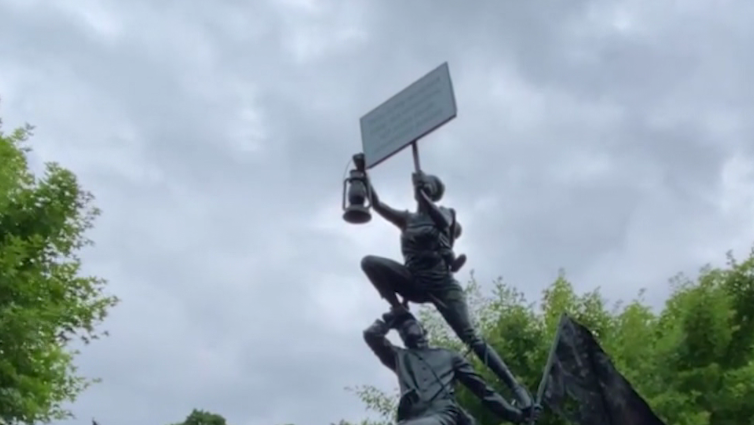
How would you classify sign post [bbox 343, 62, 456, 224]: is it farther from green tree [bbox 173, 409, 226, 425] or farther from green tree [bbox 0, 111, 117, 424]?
green tree [bbox 173, 409, 226, 425]

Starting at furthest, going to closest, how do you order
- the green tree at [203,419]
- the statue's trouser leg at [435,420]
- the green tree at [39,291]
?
the green tree at [203,419], the green tree at [39,291], the statue's trouser leg at [435,420]

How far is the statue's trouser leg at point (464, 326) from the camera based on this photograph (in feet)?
28.3

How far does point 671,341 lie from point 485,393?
38.2ft

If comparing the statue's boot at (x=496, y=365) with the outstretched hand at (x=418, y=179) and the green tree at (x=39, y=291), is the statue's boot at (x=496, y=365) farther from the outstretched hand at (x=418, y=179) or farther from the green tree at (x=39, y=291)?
the green tree at (x=39, y=291)

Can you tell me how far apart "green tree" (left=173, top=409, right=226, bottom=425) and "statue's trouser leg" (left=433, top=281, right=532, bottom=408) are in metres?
26.2

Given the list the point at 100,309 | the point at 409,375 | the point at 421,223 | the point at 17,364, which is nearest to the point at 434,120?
the point at 421,223

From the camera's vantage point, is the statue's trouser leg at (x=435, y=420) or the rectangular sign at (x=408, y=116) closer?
the statue's trouser leg at (x=435, y=420)

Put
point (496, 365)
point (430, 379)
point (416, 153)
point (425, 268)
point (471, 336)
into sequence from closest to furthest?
point (430, 379), point (496, 365), point (471, 336), point (425, 268), point (416, 153)

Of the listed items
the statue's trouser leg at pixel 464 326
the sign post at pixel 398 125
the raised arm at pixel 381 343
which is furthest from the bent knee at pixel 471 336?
the sign post at pixel 398 125

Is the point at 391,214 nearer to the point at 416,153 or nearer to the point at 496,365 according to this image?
the point at 416,153

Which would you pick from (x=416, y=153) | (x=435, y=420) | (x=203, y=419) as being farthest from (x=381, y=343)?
(x=203, y=419)

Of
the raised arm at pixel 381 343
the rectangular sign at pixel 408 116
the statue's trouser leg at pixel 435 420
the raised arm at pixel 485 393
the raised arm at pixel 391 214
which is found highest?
the rectangular sign at pixel 408 116

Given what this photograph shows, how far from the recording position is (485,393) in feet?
27.6

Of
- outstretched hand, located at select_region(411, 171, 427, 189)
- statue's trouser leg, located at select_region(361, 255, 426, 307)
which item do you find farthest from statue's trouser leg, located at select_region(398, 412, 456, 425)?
outstretched hand, located at select_region(411, 171, 427, 189)
